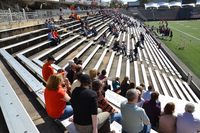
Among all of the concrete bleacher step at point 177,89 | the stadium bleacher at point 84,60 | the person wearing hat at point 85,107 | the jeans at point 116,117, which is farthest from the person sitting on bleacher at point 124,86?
the concrete bleacher step at point 177,89

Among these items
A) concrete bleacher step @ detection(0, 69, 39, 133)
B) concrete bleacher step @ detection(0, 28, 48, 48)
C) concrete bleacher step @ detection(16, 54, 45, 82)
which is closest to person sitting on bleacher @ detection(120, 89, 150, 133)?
concrete bleacher step @ detection(0, 69, 39, 133)

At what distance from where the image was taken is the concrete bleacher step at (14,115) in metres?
4.78

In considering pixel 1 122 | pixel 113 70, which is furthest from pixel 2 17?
pixel 1 122

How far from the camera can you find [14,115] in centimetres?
527

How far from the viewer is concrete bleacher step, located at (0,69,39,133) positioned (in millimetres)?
4781

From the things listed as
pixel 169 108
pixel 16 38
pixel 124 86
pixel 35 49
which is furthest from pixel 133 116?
pixel 16 38

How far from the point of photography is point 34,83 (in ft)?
26.3

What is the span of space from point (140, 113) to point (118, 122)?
3.99 feet

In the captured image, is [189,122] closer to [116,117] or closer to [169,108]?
[169,108]

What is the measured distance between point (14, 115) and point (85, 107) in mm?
1373

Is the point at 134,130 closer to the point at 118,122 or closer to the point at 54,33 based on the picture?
the point at 118,122

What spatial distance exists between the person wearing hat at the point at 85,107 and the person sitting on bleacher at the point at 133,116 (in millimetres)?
Result: 547

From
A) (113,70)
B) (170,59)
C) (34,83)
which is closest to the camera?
(34,83)

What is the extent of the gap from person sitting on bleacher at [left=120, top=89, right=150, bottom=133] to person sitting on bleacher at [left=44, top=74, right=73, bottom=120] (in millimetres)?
1182
